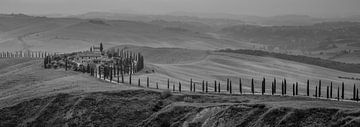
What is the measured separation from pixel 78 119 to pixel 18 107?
6.97 m

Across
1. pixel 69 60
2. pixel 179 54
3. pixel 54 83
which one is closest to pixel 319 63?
pixel 179 54

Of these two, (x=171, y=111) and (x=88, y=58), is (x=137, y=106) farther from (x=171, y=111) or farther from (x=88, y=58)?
(x=88, y=58)

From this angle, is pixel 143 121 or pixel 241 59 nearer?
pixel 143 121

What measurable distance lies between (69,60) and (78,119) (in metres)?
37.1

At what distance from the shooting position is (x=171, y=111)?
3797 centimetres

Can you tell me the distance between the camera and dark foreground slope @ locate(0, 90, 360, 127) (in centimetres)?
3112

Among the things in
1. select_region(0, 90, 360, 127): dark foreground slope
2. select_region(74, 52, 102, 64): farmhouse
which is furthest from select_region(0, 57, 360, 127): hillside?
select_region(74, 52, 102, 64): farmhouse

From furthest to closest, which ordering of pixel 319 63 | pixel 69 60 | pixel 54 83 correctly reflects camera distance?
1. pixel 319 63
2. pixel 69 60
3. pixel 54 83

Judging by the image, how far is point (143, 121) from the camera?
38250 millimetres

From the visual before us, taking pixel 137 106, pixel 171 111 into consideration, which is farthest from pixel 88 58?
pixel 171 111

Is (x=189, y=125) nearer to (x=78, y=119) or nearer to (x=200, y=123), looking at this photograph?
(x=200, y=123)

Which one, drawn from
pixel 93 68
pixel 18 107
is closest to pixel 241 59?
pixel 93 68

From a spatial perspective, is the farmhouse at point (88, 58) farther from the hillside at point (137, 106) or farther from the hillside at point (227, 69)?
the hillside at point (137, 106)

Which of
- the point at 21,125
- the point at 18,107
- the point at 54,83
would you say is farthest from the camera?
the point at 54,83
